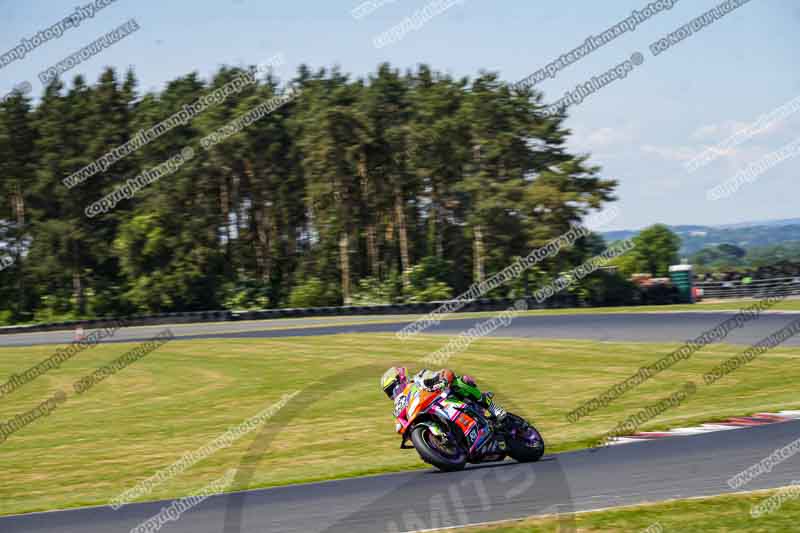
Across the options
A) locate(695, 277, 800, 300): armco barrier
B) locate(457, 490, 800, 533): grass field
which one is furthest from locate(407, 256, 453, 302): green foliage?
locate(457, 490, 800, 533): grass field

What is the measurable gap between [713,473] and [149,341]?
28201mm

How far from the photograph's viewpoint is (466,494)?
9094 mm

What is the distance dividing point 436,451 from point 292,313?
1434 inches

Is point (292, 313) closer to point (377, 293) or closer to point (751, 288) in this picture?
point (377, 293)

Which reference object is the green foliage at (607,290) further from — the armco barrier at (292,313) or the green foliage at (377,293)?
the green foliage at (377,293)

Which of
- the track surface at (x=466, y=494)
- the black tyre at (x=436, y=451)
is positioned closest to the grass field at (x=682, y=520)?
the track surface at (x=466, y=494)

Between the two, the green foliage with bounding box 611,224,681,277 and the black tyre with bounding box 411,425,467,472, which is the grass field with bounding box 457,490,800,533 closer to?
the black tyre with bounding box 411,425,467,472

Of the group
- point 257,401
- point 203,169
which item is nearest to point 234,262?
point 203,169

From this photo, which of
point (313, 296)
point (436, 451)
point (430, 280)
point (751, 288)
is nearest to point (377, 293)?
point (430, 280)

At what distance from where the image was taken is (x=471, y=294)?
53.6 metres

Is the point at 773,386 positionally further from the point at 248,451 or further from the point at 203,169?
the point at 203,169

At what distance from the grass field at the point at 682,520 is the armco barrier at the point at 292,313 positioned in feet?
107

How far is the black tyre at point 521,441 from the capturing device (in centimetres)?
1023

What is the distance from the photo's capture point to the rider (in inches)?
391
